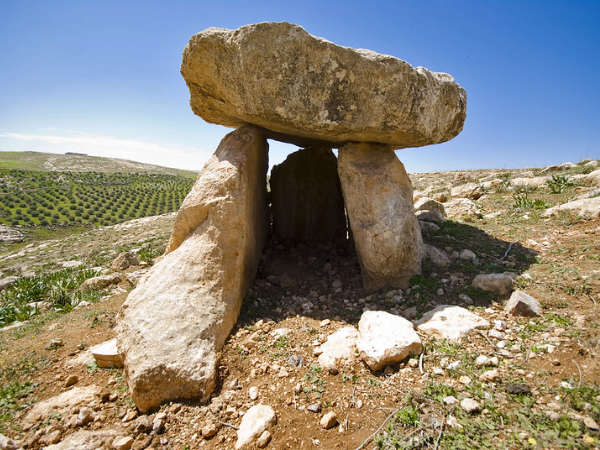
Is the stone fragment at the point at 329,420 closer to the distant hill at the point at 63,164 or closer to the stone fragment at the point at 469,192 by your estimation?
the stone fragment at the point at 469,192

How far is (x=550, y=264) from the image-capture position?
4.84 meters

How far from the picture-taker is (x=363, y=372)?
3318 millimetres

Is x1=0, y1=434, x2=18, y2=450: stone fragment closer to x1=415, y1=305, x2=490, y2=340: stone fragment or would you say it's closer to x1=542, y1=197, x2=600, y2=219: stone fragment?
x1=415, y1=305, x2=490, y2=340: stone fragment

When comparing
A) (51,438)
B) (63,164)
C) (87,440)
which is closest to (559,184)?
(87,440)

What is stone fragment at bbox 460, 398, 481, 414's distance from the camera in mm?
2650

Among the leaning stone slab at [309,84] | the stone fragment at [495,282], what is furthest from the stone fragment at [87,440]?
the stone fragment at [495,282]

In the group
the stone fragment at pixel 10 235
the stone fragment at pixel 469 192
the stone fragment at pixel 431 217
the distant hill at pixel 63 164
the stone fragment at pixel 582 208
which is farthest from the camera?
the distant hill at pixel 63 164

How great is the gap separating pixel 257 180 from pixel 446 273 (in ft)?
11.1

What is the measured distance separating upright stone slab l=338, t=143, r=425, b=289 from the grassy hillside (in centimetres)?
3003

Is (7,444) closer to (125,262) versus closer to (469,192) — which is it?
(125,262)

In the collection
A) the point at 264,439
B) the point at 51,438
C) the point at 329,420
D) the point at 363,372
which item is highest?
the point at 363,372

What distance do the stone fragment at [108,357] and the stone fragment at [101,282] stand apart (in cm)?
323

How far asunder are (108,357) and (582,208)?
8375mm

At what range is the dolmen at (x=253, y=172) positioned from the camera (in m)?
3.54
